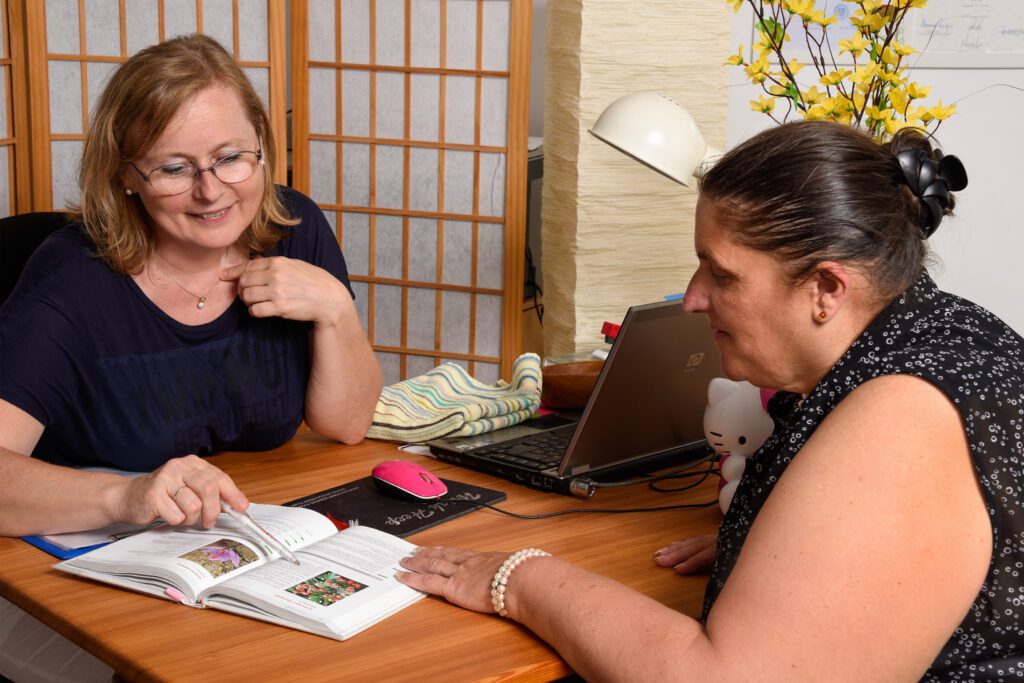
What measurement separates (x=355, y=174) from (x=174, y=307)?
1.72m

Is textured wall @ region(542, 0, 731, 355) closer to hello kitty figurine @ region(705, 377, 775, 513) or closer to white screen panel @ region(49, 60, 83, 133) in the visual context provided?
white screen panel @ region(49, 60, 83, 133)

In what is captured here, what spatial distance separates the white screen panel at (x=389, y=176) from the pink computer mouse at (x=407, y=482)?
191 cm

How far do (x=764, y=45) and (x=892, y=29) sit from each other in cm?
21

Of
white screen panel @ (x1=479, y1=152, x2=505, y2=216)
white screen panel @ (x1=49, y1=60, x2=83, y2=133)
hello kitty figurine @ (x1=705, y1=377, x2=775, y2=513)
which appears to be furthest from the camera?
white screen panel @ (x1=479, y1=152, x2=505, y2=216)

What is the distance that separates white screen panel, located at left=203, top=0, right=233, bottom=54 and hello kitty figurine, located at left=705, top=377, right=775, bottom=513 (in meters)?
2.09

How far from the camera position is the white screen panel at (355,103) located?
3.34 metres

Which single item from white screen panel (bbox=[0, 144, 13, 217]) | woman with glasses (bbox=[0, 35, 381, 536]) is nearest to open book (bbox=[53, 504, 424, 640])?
woman with glasses (bbox=[0, 35, 381, 536])

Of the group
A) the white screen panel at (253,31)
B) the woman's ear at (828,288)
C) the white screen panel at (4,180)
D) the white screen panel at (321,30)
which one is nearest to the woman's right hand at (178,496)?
the woman's ear at (828,288)

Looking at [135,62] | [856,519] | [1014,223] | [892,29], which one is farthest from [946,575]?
[1014,223]

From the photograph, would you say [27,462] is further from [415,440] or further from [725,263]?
[725,263]

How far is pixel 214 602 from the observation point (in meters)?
1.24

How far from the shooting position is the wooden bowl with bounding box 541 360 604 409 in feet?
6.59

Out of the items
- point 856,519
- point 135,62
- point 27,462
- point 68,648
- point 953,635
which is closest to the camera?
point 856,519

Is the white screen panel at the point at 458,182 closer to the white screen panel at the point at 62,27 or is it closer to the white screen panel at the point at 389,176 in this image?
the white screen panel at the point at 389,176
